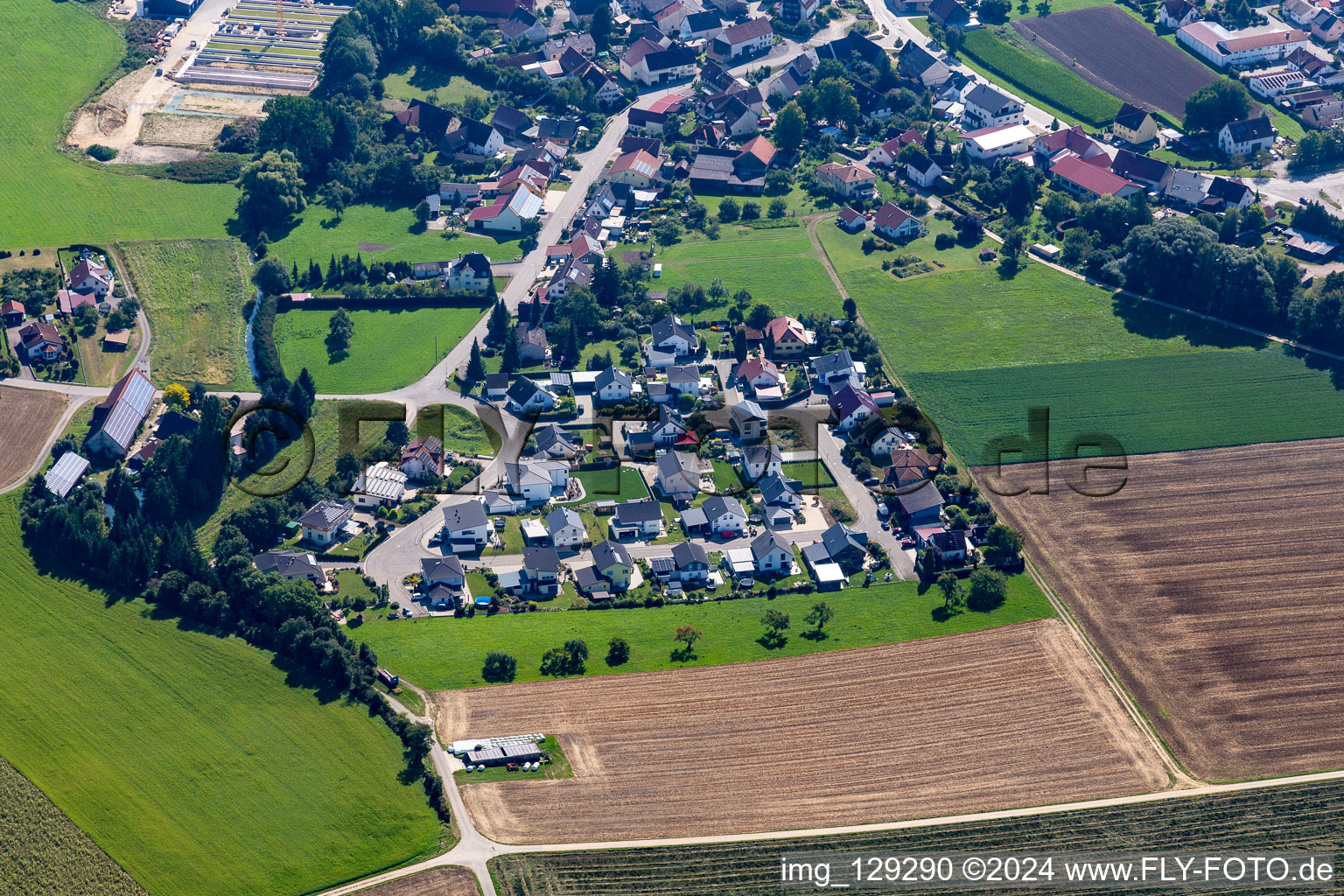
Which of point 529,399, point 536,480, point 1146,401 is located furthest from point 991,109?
point 536,480

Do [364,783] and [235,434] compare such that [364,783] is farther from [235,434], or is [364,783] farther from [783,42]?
[783,42]

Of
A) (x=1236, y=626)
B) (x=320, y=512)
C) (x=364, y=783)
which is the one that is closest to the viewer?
(x=364, y=783)

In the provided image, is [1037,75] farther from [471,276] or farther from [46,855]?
[46,855]

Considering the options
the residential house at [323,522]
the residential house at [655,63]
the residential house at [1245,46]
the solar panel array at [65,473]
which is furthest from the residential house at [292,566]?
the residential house at [1245,46]

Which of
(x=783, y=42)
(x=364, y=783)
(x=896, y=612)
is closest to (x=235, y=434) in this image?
(x=364, y=783)

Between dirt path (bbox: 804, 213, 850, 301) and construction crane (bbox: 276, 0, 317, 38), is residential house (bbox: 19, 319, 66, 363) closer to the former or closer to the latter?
dirt path (bbox: 804, 213, 850, 301)

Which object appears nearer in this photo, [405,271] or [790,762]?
[790,762]
